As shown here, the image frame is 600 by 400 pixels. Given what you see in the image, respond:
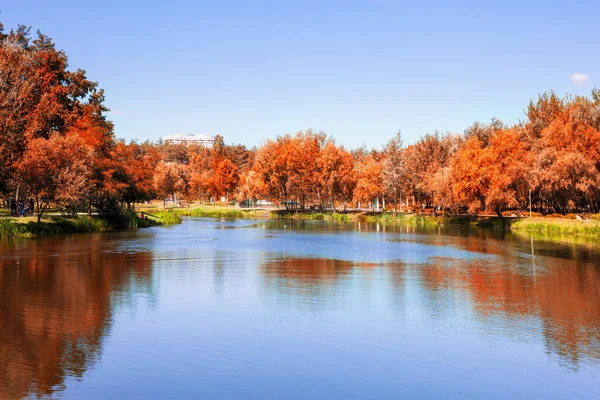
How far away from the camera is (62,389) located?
12.2m

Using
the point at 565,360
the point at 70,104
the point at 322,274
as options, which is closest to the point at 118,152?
the point at 70,104

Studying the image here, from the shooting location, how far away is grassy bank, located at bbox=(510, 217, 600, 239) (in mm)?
57994

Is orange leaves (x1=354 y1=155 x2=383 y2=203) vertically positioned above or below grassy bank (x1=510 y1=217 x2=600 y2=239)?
above

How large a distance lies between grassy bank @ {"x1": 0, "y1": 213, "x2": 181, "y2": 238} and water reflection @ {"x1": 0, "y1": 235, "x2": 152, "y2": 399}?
10.8m

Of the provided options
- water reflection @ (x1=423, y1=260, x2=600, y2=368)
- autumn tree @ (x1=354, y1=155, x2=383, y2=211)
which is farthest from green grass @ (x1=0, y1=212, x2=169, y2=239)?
autumn tree @ (x1=354, y1=155, x2=383, y2=211)

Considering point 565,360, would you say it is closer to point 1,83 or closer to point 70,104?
point 1,83

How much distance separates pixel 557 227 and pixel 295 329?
52400 mm

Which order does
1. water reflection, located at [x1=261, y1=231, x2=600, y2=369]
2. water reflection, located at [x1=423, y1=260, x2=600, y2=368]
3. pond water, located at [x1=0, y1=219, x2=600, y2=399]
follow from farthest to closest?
water reflection, located at [x1=261, y1=231, x2=600, y2=369], water reflection, located at [x1=423, y1=260, x2=600, y2=368], pond water, located at [x1=0, y1=219, x2=600, y2=399]

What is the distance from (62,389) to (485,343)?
11.1 meters

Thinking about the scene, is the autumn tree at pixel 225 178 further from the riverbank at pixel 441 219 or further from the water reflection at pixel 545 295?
the water reflection at pixel 545 295

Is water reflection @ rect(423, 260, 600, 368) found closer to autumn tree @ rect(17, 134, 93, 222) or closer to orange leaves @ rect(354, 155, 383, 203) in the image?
autumn tree @ rect(17, 134, 93, 222)

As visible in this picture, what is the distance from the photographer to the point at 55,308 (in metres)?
20.1

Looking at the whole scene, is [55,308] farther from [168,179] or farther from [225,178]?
[225,178]

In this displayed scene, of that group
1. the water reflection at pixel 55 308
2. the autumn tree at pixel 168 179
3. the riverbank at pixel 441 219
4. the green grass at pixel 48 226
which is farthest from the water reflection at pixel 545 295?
the autumn tree at pixel 168 179
